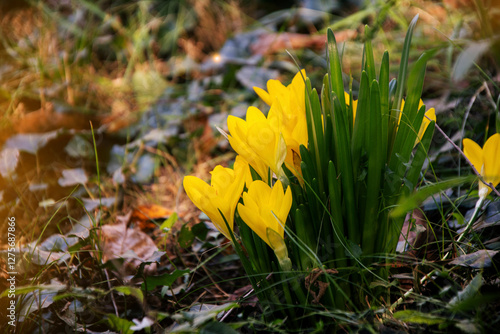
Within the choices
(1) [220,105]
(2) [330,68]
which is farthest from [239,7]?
(2) [330,68]

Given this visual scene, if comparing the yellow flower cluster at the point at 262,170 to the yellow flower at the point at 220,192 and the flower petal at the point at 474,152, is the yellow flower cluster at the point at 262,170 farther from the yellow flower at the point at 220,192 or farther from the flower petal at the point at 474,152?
the flower petal at the point at 474,152

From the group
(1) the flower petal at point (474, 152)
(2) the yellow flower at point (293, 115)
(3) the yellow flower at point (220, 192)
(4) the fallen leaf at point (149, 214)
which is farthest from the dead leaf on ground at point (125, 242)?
(1) the flower petal at point (474, 152)

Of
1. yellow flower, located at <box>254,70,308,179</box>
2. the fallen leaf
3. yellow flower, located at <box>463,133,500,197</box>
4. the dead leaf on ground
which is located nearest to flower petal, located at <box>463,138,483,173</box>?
yellow flower, located at <box>463,133,500,197</box>

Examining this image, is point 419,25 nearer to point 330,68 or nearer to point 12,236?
point 330,68

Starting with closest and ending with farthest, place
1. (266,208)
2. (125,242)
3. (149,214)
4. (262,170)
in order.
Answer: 1. (266,208)
2. (262,170)
3. (125,242)
4. (149,214)

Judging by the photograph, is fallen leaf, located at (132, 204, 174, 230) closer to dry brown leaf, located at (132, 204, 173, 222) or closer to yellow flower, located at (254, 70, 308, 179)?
dry brown leaf, located at (132, 204, 173, 222)

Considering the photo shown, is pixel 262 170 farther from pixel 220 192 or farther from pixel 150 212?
pixel 150 212

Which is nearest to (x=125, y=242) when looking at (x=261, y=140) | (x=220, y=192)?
(x=220, y=192)
